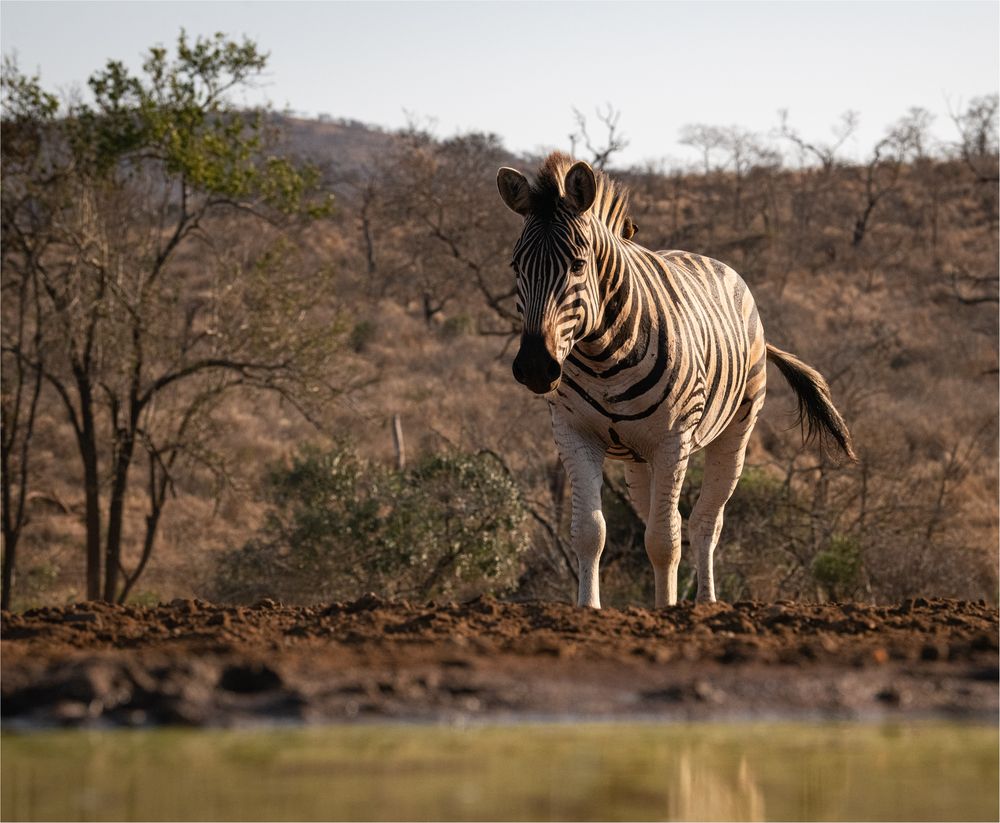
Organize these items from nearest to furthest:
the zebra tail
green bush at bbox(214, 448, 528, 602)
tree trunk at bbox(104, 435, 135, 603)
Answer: the zebra tail
green bush at bbox(214, 448, 528, 602)
tree trunk at bbox(104, 435, 135, 603)

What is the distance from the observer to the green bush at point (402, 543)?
58.2ft

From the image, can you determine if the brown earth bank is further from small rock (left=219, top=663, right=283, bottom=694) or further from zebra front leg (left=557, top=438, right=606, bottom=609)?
zebra front leg (left=557, top=438, right=606, bottom=609)

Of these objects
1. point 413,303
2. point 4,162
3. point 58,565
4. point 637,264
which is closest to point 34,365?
point 4,162

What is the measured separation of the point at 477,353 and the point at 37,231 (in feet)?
69.5

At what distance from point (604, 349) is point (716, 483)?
2.25 meters

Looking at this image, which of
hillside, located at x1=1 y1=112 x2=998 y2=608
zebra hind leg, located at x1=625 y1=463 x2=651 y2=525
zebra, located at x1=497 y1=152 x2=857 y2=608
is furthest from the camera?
hillside, located at x1=1 y1=112 x2=998 y2=608

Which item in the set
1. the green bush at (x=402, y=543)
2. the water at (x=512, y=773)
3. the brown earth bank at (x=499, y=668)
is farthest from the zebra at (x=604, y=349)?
the green bush at (x=402, y=543)

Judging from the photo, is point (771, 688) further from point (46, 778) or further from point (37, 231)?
point (37, 231)

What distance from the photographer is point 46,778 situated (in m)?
4.91

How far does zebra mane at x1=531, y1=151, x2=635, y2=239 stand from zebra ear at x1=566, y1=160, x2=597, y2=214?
4 centimetres

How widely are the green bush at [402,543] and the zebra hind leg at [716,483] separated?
7539 millimetres

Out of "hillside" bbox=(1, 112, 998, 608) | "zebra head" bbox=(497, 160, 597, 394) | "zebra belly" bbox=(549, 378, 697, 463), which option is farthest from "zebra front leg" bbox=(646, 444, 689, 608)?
"hillside" bbox=(1, 112, 998, 608)

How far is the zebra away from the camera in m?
7.83

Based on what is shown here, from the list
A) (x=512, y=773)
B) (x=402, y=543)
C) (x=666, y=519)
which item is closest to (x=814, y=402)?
(x=666, y=519)
